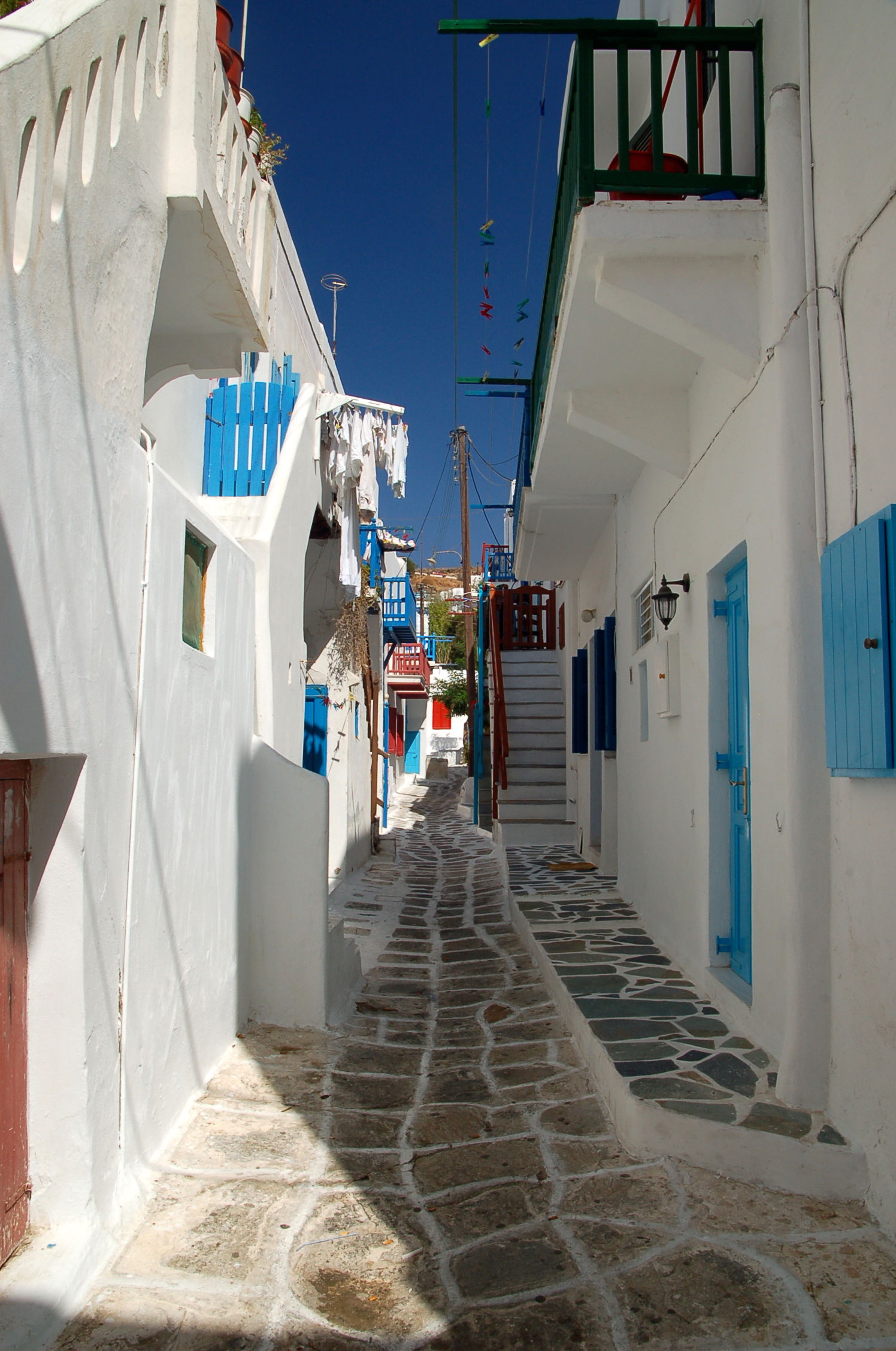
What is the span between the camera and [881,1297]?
2.52 m

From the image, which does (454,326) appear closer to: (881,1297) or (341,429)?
(341,429)

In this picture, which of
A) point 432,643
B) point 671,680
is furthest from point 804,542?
point 432,643

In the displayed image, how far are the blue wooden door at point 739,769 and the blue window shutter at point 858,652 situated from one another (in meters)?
1.26

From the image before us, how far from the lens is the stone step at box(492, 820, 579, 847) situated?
11.9m

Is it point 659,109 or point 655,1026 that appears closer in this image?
point 659,109

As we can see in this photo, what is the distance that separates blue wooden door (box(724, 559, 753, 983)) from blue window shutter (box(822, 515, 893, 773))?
126cm

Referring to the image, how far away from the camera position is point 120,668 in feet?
10.5

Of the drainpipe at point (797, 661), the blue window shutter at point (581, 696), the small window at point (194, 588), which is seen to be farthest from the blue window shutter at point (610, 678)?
the small window at point (194, 588)

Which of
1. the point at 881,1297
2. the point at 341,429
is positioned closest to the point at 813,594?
the point at 881,1297

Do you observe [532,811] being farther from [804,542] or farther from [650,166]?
[804,542]

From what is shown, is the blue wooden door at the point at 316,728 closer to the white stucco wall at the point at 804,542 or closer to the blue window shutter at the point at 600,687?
the blue window shutter at the point at 600,687

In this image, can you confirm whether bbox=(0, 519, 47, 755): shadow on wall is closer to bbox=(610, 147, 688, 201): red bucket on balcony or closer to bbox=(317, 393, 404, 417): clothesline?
bbox=(610, 147, 688, 201): red bucket on balcony

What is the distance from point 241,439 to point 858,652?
4.93m

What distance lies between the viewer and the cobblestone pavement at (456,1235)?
249cm
